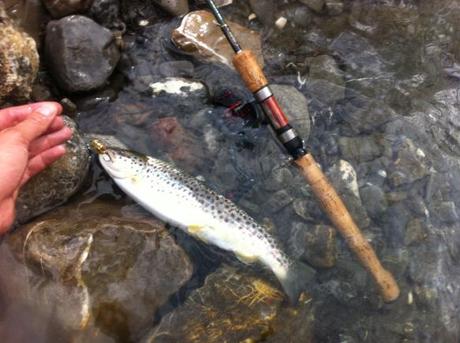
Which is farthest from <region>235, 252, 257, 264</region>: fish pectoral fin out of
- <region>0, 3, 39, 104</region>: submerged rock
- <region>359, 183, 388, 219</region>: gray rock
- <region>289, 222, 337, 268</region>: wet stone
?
<region>0, 3, 39, 104</region>: submerged rock

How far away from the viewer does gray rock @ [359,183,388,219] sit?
4668mm

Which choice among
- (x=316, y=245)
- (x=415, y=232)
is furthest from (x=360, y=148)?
(x=316, y=245)

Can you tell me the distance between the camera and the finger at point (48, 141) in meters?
3.87

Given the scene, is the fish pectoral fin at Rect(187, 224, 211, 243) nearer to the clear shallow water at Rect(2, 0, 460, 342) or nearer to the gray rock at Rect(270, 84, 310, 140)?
the clear shallow water at Rect(2, 0, 460, 342)

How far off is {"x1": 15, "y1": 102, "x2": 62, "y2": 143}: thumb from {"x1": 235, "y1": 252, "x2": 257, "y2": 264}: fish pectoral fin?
6.10ft

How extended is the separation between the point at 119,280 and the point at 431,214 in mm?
2943

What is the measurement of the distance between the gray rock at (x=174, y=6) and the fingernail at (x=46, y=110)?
93.0 inches

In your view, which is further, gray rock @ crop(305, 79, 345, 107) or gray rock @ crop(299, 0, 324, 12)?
gray rock @ crop(299, 0, 324, 12)

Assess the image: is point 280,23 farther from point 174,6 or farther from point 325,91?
point 174,6

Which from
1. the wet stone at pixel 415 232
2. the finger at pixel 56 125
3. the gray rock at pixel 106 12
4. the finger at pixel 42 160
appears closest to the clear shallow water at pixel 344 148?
the wet stone at pixel 415 232

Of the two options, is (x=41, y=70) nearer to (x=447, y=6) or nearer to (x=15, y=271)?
(x=15, y=271)

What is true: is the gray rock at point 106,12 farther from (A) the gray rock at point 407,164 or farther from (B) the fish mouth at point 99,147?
(A) the gray rock at point 407,164

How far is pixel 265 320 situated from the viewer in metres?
3.97

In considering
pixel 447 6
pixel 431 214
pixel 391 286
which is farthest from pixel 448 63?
pixel 391 286
